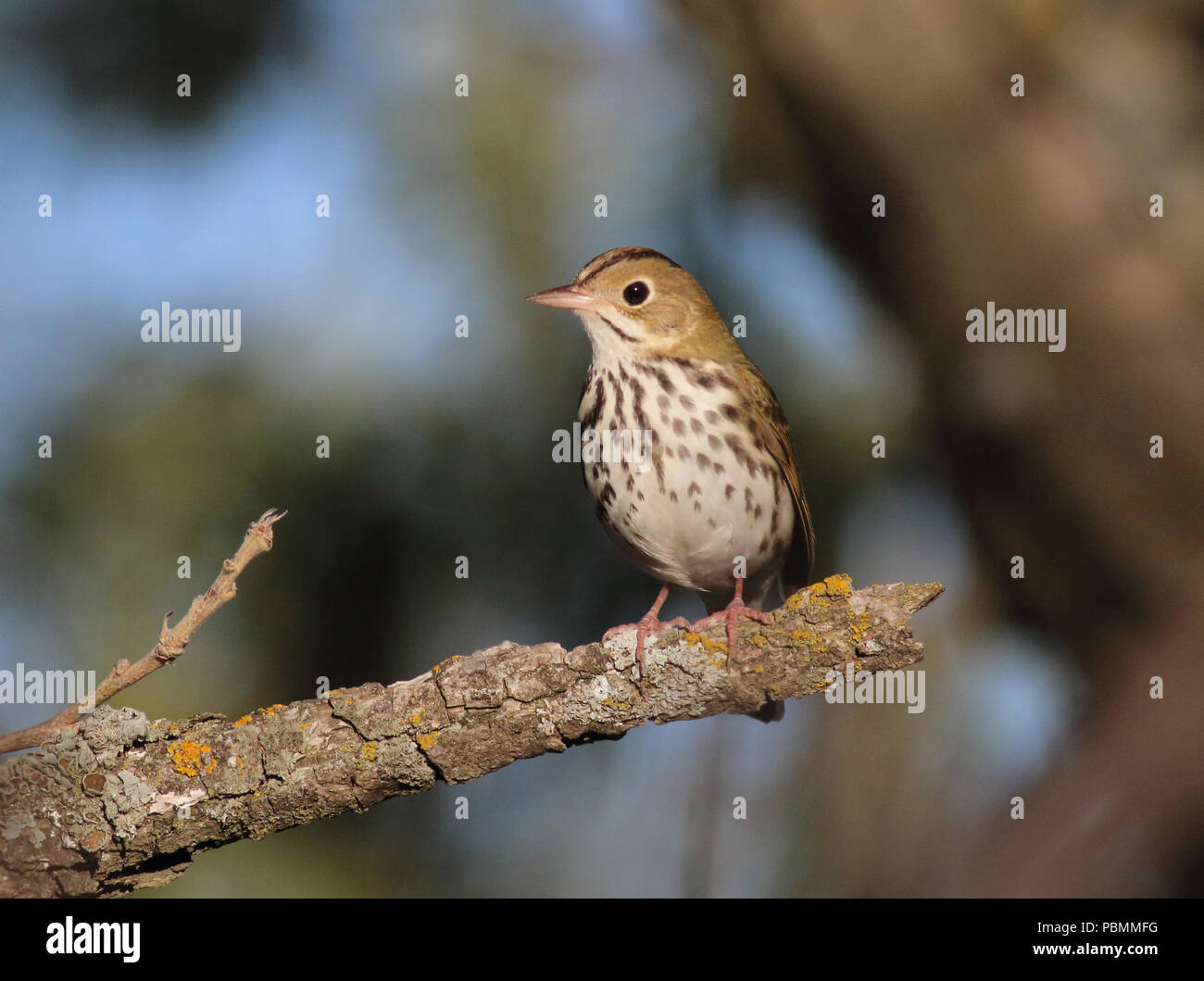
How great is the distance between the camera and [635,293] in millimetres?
4559

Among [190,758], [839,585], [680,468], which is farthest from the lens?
[680,468]

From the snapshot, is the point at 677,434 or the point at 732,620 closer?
the point at 732,620

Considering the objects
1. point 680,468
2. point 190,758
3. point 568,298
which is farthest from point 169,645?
point 568,298

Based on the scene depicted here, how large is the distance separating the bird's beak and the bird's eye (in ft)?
0.41

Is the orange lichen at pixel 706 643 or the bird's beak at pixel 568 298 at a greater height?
the bird's beak at pixel 568 298

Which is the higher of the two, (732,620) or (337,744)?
(732,620)

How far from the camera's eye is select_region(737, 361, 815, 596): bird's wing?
14.6 ft

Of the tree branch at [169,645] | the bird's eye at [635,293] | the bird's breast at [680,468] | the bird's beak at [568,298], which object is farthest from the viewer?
the bird's eye at [635,293]

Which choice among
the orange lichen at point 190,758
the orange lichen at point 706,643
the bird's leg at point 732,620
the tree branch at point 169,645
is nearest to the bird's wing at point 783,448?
the bird's leg at point 732,620

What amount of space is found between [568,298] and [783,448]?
3.41ft

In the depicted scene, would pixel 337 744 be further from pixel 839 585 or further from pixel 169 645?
pixel 839 585

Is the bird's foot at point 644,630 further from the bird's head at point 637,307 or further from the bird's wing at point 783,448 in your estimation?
the bird's head at point 637,307

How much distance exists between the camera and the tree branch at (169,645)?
9.22 feet

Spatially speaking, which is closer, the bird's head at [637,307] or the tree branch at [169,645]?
the tree branch at [169,645]
